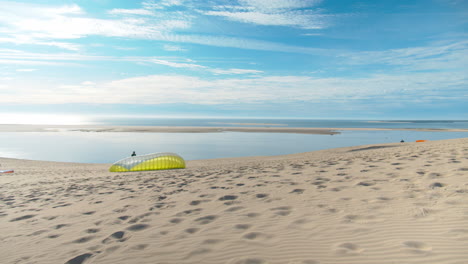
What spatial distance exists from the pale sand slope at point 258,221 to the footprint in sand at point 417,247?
0.01m

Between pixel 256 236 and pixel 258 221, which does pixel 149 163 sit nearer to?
pixel 258 221

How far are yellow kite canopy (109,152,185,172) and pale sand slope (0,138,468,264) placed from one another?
18.7 ft

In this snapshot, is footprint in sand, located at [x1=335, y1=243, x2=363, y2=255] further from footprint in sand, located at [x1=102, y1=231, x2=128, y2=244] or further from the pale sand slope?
footprint in sand, located at [x1=102, y1=231, x2=128, y2=244]

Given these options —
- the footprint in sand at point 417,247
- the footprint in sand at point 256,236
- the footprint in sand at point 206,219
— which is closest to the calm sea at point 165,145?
the footprint in sand at point 206,219

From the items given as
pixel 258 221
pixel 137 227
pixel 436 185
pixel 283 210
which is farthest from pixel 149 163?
pixel 436 185

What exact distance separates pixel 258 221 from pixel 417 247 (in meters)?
2.42

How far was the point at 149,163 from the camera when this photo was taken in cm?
1405

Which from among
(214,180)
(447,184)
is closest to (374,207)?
(447,184)

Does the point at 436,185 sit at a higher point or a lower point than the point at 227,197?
higher

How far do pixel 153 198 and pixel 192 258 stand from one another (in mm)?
3594

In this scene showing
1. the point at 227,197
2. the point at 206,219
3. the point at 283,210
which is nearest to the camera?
the point at 206,219

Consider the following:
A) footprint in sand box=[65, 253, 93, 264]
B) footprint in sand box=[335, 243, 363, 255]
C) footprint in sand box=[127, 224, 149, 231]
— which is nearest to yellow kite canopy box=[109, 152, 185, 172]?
footprint in sand box=[127, 224, 149, 231]

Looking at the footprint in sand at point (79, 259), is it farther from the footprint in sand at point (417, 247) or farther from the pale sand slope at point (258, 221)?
the footprint in sand at point (417, 247)

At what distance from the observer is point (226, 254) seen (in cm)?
379
